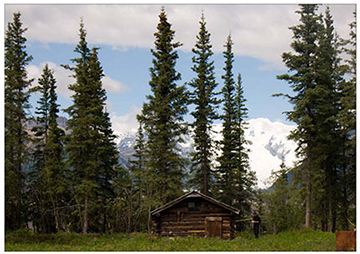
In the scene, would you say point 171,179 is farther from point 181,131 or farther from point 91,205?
point 91,205

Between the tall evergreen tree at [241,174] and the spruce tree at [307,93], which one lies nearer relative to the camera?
the spruce tree at [307,93]

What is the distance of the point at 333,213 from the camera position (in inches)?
1401

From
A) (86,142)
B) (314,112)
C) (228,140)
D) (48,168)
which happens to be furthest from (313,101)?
(48,168)

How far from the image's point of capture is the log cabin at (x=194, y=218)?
96.2 ft

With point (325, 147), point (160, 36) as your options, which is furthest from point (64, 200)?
point (325, 147)

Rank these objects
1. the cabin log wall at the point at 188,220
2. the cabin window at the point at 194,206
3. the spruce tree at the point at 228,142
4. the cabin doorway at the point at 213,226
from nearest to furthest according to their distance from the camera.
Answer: the cabin doorway at the point at 213,226, the cabin log wall at the point at 188,220, the cabin window at the point at 194,206, the spruce tree at the point at 228,142

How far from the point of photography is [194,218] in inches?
1169

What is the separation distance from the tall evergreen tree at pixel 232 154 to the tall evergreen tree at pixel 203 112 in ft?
6.78

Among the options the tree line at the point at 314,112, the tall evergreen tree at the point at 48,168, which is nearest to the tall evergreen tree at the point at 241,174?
the tree line at the point at 314,112

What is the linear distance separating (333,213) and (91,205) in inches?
797

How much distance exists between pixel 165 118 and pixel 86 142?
6.68 metres

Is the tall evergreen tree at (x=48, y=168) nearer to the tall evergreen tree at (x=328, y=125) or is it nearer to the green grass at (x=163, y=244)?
the green grass at (x=163, y=244)

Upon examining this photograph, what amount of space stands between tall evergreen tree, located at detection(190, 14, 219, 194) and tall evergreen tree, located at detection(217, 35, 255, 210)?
6.78ft

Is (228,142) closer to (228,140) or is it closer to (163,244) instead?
(228,140)
